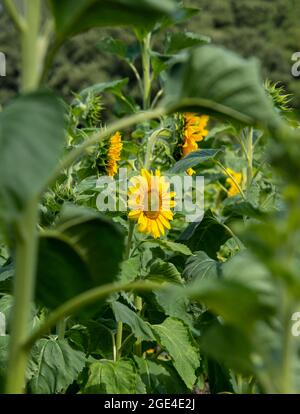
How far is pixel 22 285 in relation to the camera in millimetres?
803

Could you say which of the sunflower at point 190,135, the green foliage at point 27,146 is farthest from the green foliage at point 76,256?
the sunflower at point 190,135

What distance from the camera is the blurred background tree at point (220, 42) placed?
1490 centimetres

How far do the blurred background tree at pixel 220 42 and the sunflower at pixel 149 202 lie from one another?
12230mm

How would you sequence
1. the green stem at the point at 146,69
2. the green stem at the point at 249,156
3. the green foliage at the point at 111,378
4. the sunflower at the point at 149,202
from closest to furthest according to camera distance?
the green foliage at the point at 111,378 → the sunflower at the point at 149,202 → the green stem at the point at 249,156 → the green stem at the point at 146,69

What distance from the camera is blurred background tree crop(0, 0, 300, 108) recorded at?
1490cm

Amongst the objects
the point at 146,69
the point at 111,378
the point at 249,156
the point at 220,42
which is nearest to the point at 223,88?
the point at 111,378

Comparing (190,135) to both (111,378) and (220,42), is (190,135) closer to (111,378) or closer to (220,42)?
(111,378)

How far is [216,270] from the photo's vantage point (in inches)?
56.5

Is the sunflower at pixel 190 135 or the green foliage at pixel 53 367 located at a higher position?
the sunflower at pixel 190 135

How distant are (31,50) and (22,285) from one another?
0.23 meters

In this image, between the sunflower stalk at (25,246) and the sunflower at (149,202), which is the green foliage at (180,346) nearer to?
the sunflower at (149,202)

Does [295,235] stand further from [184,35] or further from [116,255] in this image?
[184,35]

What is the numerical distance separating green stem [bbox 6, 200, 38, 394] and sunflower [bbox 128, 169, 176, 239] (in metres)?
0.83
